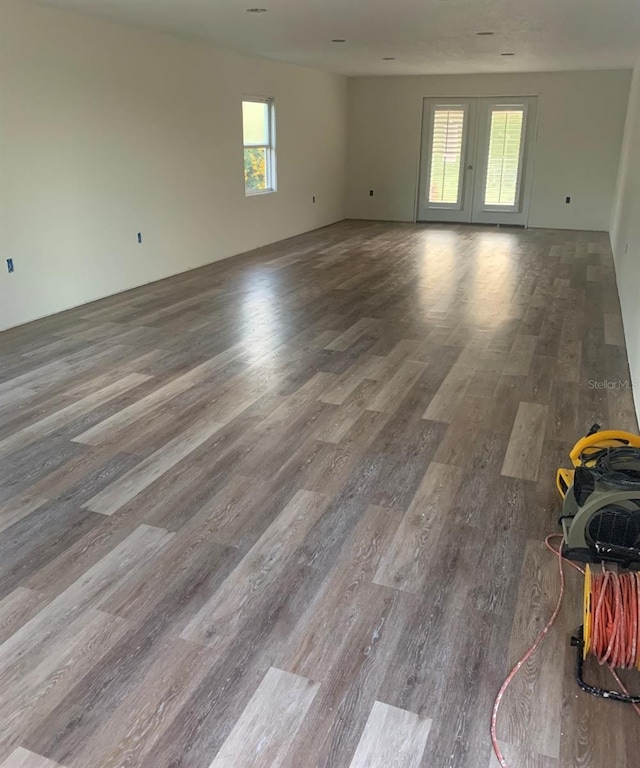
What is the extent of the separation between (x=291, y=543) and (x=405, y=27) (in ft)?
16.3

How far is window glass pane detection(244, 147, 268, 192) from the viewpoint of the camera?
8.16 meters

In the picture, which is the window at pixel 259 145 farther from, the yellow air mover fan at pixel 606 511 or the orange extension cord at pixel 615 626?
the orange extension cord at pixel 615 626

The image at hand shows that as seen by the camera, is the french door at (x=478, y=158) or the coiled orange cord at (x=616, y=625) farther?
the french door at (x=478, y=158)

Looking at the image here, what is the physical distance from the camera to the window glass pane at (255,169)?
816cm

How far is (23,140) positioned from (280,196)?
4.56 metres

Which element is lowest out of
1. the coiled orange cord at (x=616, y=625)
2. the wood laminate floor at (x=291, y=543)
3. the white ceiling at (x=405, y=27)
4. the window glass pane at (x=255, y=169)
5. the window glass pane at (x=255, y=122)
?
the wood laminate floor at (x=291, y=543)

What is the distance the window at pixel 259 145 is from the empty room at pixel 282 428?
0.05 m

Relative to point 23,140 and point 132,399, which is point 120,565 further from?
point 23,140

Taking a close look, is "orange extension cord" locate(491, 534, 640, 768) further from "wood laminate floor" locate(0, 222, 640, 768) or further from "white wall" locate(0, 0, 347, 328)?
"white wall" locate(0, 0, 347, 328)

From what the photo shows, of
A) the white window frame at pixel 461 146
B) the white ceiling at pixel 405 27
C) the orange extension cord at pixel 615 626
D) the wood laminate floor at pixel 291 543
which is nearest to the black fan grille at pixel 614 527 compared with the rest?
the wood laminate floor at pixel 291 543

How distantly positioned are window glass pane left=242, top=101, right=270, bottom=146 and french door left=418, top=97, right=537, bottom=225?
3268 millimetres

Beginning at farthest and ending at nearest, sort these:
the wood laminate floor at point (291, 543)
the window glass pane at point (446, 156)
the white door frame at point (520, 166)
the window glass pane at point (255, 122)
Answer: the window glass pane at point (446, 156), the white door frame at point (520, 166), the window glass pane at point (255, 122), the wood laminate floor at point (291, 543)

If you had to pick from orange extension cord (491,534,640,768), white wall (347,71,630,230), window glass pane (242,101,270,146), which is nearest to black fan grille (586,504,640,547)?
orange extension cord (491,534,640,768)

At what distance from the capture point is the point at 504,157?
10.1 m
